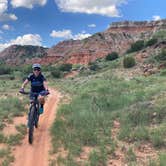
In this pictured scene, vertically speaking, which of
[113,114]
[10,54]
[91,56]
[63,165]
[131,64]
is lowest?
[63,165]

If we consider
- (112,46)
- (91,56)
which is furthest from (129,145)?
(112,46)

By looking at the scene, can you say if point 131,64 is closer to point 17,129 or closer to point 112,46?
point 17,129

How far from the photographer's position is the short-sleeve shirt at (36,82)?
9461 mm

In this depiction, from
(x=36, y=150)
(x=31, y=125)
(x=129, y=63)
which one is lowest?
(x=36, y=150)

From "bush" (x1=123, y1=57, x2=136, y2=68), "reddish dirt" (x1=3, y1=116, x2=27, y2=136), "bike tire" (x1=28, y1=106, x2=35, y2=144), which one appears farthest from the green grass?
"bush" (x1=123, y1=57, x2=136, y2=68)

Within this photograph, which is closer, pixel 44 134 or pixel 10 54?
pixel 44 134

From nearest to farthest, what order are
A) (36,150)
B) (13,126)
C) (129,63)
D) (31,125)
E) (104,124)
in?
(36,150) → (31,125) → (13,126) → (104,124) → (129,63)

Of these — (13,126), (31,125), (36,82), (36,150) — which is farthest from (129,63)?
(36,150)

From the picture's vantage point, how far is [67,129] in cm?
971

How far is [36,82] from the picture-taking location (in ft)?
31.1

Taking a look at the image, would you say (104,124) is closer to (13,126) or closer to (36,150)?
(13,126)

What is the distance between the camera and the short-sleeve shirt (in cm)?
946

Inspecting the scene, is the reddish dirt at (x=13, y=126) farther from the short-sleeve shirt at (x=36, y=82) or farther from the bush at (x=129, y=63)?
the bush at (x=129, y=63)

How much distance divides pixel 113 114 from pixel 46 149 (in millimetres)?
4065
